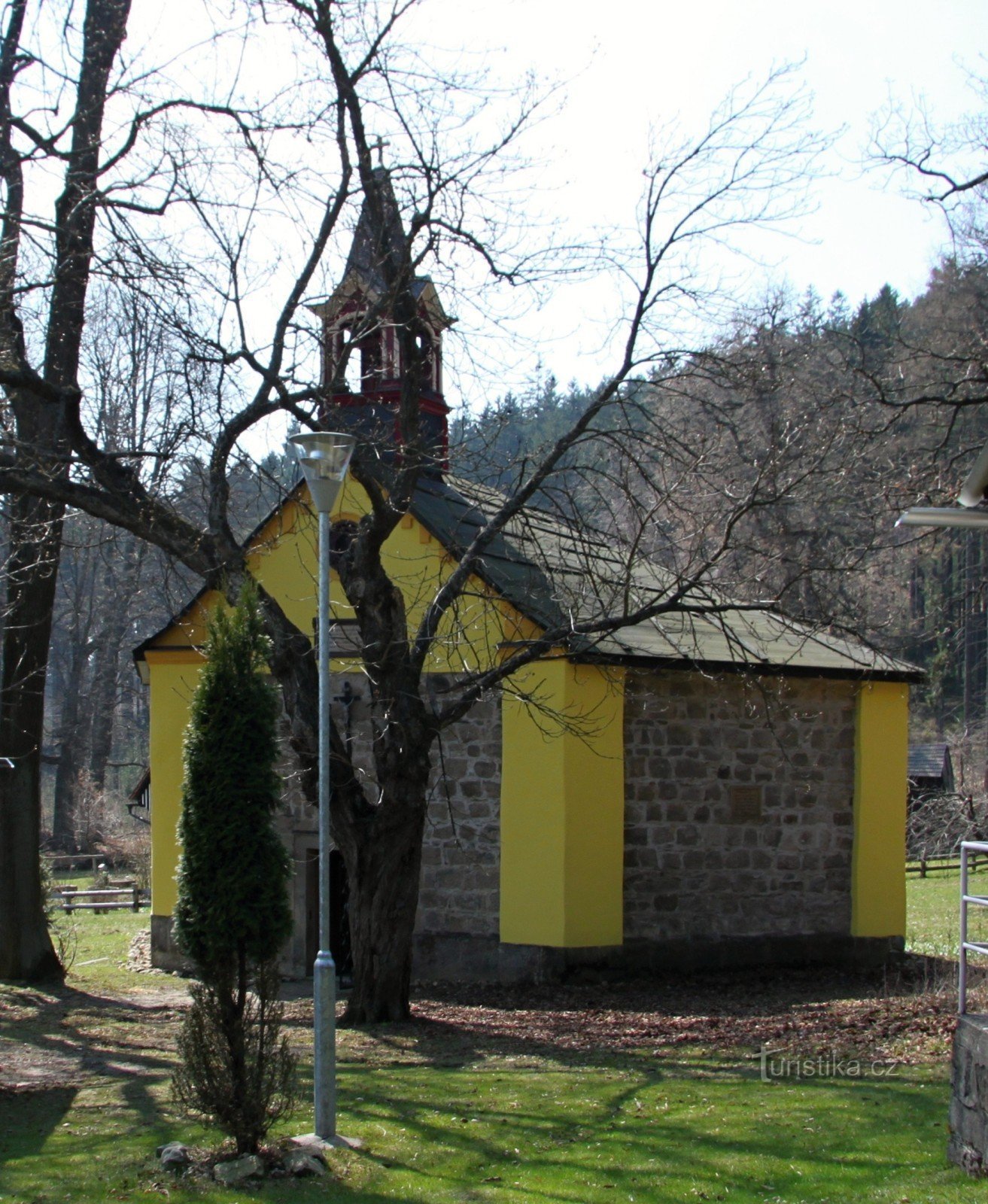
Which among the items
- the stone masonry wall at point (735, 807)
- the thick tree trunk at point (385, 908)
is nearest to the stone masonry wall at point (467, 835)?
the stone masonry wall at point (735, 807)

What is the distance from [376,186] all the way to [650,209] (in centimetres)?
228

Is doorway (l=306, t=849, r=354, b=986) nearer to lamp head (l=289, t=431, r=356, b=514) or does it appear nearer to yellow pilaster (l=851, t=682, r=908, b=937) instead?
yellow pilaster (l=851, t=682, r=908, b=937)

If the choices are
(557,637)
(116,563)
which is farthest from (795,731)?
(116,563)

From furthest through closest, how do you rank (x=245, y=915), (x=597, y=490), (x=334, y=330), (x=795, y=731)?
1. (x=795, y=731)
2. (x=334, y=330)
3. (x=597, y=490)
4. (x=245, y=915)

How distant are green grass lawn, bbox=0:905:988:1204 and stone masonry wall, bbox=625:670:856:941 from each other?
3.68m

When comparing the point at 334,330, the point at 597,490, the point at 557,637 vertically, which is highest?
the point at 334,330

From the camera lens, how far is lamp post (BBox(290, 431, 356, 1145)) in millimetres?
6938

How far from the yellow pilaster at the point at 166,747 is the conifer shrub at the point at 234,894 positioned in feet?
28.6

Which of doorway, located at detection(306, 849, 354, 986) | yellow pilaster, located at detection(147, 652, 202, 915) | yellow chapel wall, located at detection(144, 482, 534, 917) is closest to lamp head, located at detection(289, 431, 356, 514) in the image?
yellow chapel wall, located at detection(144, 482, 534, 917)

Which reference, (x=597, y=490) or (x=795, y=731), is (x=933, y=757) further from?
(x=597, y=490)

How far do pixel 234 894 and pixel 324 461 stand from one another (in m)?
2.46

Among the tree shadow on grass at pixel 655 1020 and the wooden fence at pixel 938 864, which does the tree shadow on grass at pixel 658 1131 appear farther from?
the wooden fence at pixel 938 864

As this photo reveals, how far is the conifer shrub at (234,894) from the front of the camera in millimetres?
6539

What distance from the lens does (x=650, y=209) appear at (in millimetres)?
10453
